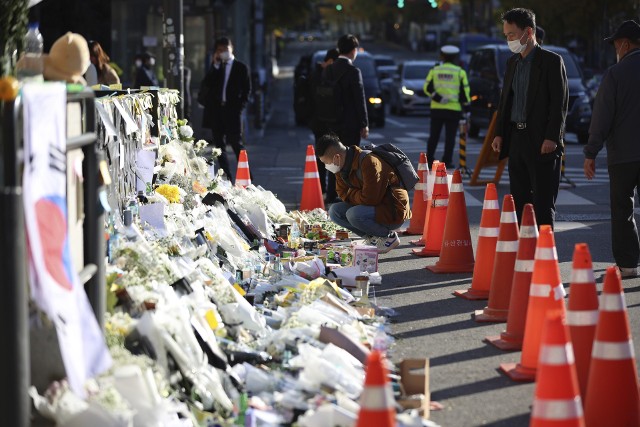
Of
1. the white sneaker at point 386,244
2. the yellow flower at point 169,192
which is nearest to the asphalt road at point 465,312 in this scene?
the white sneaker at point 386,244

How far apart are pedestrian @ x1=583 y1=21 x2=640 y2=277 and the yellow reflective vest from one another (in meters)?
8.63

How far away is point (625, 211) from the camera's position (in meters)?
9.18

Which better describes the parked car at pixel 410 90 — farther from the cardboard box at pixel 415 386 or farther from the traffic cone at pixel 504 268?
the cardboard box at pixel 415 386

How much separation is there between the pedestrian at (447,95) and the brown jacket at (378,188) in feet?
24.8

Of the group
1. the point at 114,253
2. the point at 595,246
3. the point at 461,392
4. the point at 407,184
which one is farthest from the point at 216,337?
the point at 595,246

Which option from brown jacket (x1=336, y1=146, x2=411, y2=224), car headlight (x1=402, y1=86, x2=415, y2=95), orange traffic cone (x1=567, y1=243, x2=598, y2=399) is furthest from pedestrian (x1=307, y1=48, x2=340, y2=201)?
car headlight (x1=402, y1=86, x2=415, y2=95)

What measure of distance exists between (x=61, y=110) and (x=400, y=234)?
25.6 ft

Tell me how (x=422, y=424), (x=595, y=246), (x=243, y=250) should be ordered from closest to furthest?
(x=422, y=424) → (x=243, y=250) → (x=595, y=246)

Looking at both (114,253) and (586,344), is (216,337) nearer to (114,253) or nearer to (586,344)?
(114,253)

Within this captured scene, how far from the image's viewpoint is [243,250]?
9.13 m

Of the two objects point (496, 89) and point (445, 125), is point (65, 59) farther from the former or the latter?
point (496, 89)

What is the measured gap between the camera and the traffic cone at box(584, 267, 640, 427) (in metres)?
5.50

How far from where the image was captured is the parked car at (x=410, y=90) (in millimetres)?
35594

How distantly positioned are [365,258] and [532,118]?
1.69 m
